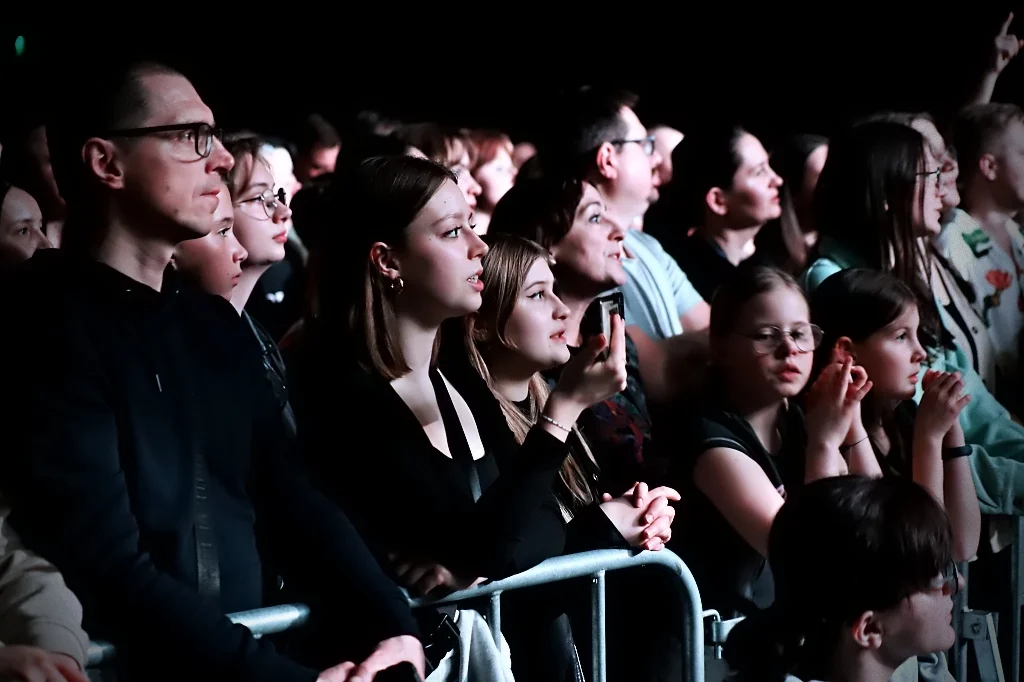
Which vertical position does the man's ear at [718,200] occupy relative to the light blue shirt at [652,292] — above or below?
above

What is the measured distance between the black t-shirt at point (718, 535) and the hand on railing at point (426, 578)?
0.99 m

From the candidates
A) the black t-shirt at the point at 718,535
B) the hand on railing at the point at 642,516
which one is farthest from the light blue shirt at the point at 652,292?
the hand on railing at the point at 642,516

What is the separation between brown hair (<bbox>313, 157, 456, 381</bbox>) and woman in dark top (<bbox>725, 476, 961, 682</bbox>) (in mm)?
884

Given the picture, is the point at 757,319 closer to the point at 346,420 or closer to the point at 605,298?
the point at 605,298

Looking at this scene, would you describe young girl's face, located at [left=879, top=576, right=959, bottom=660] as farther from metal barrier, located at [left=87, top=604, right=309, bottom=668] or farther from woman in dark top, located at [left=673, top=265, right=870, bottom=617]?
metal barrier, located at [left=87, top=604, right=309, bottom=668]

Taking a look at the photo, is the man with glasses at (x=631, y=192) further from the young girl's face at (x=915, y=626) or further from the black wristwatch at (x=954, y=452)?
the young girl's face at (x=915, y=626)

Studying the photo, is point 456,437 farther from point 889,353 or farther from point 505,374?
point 889,353

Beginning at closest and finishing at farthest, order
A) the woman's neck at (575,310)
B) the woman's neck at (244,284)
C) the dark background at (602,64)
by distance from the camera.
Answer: the woman's neck at (244,284)
the woman's neck at (575,310)
the dark background at (602,64)

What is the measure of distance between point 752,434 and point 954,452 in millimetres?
736

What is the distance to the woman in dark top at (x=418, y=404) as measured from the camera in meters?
2.29

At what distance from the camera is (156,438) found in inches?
78.3

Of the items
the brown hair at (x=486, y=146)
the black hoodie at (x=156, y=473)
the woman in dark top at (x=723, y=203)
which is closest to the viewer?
the black hoodie at (x=156, y=473)

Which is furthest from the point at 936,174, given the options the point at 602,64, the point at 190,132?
the point at 602,64

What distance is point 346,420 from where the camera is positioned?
7.91 feet
